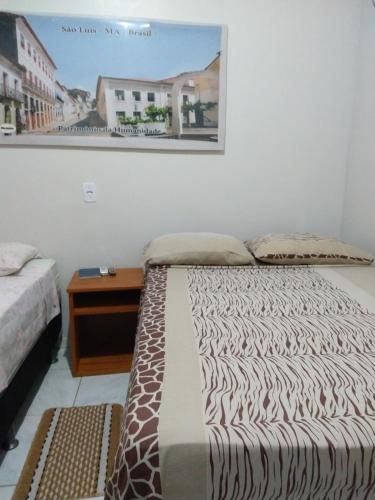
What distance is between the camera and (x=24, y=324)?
1596 mm

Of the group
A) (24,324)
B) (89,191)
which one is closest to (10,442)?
(24,324)

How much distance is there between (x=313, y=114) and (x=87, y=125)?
1532 millimetres

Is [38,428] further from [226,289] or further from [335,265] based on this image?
[335,265]

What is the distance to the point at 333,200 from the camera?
2.49m

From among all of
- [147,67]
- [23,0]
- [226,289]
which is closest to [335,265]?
[226,289]

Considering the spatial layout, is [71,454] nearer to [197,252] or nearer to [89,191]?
[197,252]

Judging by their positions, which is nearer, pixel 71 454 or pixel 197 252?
pixel 71 454

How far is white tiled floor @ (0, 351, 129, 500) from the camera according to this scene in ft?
4.63

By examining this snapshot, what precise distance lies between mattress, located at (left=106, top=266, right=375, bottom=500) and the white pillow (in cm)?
95

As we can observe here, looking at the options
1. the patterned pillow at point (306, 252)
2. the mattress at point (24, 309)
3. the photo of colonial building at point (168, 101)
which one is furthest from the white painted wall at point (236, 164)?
the patterned pillow at point (306, 252)

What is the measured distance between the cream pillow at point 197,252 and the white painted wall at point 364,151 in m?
0.86

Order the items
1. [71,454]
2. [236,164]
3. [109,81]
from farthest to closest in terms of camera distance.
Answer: [236,164]
[109,81]
[71,454]

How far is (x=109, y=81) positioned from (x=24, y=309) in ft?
4.75

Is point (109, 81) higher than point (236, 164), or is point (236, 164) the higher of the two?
point (109, 81)
